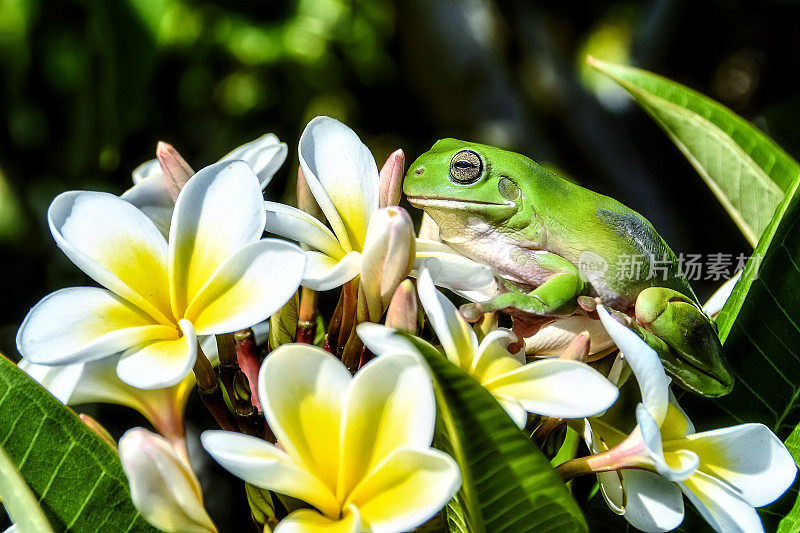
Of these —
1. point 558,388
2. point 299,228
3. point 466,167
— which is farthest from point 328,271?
point 466,167

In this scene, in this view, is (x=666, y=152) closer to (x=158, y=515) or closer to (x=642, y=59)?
(x=642, y=59)

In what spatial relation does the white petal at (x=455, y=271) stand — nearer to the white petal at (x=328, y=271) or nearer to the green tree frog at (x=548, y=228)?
the white petal at (x=328, y=271)

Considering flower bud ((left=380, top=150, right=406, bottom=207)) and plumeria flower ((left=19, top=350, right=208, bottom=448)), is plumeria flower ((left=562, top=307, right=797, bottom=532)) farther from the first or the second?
plumeria flower ((left=19, top=350, right=208, bottom=448))

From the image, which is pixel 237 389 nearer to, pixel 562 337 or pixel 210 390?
pixel 210 390

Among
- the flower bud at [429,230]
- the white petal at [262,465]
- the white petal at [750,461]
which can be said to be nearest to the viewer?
the white petal at [262,465]

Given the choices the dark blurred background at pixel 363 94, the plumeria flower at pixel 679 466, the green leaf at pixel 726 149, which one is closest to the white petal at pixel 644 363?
the plumeria flower at pixel 679 466

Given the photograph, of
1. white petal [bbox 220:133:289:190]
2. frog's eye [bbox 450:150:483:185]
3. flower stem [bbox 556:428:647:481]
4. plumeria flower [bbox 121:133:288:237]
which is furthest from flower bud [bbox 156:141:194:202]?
flower stem [bbox 556:428:647:481]

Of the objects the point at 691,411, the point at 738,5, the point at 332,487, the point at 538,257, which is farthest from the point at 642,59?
the point at 332,487
